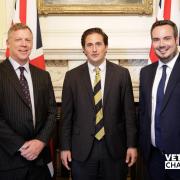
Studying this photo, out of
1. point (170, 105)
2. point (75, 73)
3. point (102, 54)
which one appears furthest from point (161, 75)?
point (75, 73)

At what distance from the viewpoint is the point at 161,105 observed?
6.66ft

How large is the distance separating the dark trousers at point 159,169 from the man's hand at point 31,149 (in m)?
0.76

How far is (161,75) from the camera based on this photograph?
2.14m

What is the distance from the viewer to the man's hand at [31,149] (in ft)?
6.86

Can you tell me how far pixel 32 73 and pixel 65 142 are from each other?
54 cm

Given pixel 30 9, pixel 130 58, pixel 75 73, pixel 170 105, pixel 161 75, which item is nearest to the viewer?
pixel 170 105

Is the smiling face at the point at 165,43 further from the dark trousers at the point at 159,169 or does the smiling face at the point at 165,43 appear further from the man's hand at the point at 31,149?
the man's hand at the point at 31,149

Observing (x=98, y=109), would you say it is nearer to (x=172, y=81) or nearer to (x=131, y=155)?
(x=131, y=155)

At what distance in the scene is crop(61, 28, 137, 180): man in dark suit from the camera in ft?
7.27

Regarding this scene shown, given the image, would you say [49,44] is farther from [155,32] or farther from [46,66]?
[155,32]

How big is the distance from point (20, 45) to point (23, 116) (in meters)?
0.49

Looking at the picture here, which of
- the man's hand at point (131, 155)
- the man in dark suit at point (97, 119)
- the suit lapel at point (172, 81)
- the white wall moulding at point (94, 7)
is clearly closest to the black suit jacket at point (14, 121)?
the man in dark suit at point (97, 119)

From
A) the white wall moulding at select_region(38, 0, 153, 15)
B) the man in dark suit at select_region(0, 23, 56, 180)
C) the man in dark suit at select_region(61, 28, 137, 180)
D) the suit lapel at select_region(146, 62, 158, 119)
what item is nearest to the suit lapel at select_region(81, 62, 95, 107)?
the man in dark suit at select_region(61, 28, 137, 180)

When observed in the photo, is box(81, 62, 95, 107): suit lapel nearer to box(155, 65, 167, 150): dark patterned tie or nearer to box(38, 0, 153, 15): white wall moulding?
box(155, 65, 167, 150): dark patterned tie
